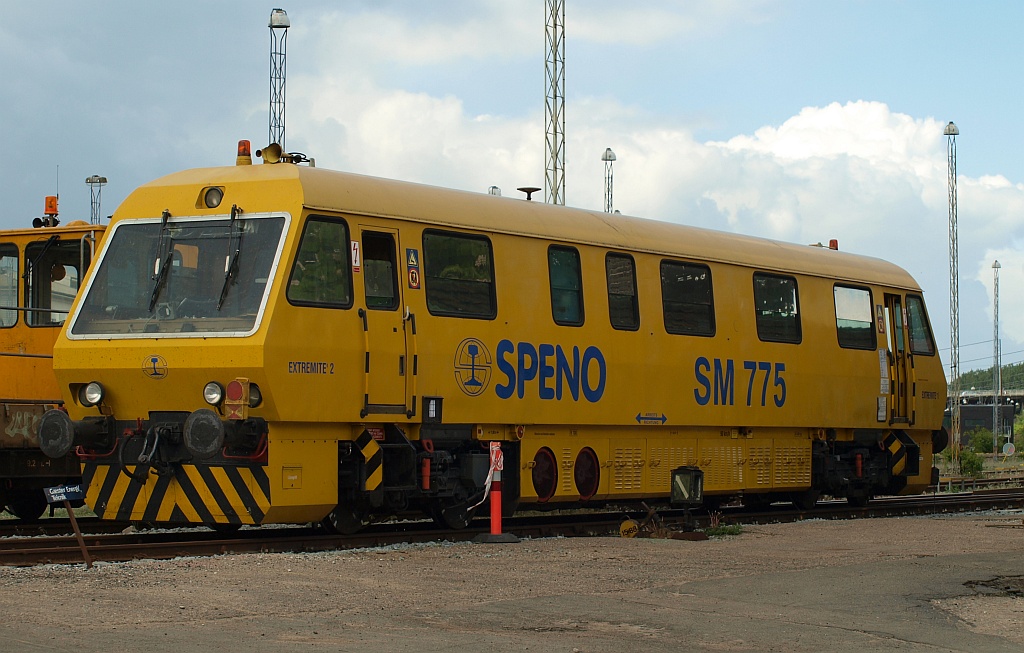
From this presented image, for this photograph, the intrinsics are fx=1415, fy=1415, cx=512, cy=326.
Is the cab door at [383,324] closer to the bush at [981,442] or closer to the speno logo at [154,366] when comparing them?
the speno logo at [154,366]

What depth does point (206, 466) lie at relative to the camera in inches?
496

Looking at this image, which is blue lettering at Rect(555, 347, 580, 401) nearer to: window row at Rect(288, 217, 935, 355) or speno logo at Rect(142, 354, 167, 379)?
window row at Rect(288, 217, 935, 355)

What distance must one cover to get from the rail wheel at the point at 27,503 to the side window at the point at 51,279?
202cm

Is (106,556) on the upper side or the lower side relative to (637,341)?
lower

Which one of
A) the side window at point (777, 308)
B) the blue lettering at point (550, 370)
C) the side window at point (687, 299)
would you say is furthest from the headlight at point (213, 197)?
the side window at point (777, 308)

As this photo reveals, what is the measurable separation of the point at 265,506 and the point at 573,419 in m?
4.15

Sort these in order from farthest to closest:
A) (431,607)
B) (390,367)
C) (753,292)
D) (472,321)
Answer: (753,292)
(472,321)
(390,367)
(431,607)

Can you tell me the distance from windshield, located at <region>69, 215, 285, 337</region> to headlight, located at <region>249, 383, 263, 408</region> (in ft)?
1.63

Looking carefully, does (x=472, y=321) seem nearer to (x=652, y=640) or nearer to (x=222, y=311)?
(x=222, y=311)

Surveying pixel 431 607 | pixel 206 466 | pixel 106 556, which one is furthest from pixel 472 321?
pixel 431 607

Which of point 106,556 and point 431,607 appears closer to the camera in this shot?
point 431,607

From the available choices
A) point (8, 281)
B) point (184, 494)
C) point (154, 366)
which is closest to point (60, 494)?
point (184, 494)

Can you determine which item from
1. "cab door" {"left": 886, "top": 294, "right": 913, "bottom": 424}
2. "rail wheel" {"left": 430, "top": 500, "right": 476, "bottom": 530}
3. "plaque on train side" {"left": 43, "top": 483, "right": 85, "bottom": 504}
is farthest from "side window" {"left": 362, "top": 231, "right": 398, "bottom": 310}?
"cab door" {"left": 886, "top": 294, "right": 913, "bottom": 424}

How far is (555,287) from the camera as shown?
1523 cm
